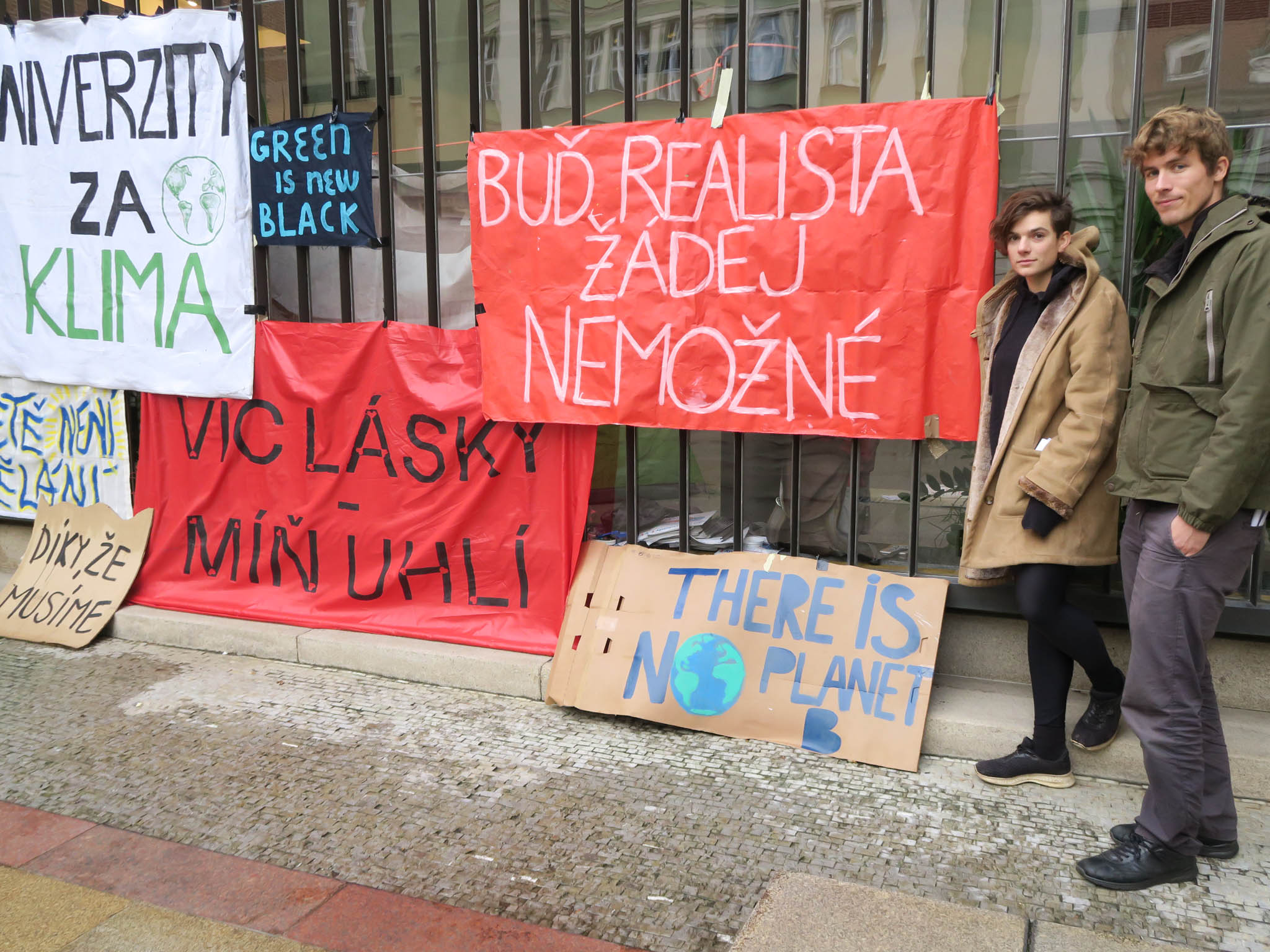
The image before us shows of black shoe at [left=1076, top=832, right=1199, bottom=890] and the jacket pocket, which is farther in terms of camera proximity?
black shoe at [left=1076, top=832, right=1199, bottom=890]

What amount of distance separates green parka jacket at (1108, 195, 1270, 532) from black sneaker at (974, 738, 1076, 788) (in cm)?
112

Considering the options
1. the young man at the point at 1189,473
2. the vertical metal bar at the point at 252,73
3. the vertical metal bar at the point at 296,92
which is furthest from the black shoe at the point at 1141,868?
the vertical metal bar at the point at 252,73

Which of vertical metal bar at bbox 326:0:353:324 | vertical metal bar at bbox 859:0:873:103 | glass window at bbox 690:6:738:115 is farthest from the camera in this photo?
vertical metal bar at bbox 326:0:353:324

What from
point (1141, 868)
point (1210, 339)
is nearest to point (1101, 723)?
point (1141, 868)

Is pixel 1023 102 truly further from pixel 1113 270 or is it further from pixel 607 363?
pixel 607 363

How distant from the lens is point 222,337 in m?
5.51

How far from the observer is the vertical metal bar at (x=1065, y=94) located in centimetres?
387

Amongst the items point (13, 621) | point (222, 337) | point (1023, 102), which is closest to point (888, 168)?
point (1023, 102)

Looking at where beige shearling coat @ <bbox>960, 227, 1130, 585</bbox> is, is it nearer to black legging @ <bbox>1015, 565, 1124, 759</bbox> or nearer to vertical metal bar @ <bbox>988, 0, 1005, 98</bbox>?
black legging @ <bbox>1015, 565, 1124, 759</bbox>

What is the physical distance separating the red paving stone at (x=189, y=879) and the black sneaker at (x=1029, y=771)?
2.34 m

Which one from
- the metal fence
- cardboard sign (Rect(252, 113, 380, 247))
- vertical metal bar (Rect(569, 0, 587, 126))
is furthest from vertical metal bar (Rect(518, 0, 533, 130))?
cardboard sign (Rect(252, 113, 380, 247))

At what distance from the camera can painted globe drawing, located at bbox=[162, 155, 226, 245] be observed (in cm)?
541

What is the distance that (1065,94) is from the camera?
3.90 metres

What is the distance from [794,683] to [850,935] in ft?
5.00
